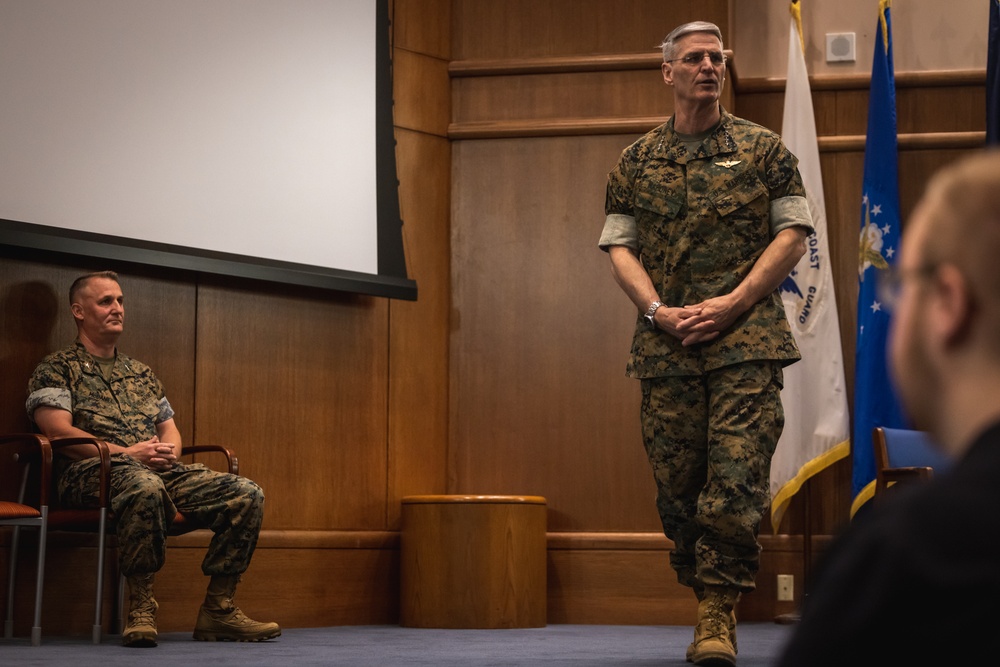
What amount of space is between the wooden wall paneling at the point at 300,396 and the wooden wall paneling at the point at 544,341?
43cm

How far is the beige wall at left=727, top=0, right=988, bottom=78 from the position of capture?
5.72 meters

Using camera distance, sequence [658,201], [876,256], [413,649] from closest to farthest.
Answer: [658,201] < [413,649] < [876,256]

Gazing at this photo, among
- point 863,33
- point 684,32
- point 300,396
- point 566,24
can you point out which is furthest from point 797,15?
point 300,396

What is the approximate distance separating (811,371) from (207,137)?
270cm

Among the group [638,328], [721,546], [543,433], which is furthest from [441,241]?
[721,546]

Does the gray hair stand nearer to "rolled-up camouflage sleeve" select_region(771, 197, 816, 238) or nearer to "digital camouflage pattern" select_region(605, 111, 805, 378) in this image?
"digital camouflage pattern" select_region(605, 111, 805, 378)

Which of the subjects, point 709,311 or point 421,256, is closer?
point 709,311

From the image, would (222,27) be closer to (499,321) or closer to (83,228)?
(83,228)

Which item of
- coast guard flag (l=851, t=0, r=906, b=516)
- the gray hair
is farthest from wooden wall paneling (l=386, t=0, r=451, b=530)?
the gray hair

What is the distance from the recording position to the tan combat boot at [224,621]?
4.17m

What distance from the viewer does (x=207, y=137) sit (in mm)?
4945

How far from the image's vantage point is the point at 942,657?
2.02 feet

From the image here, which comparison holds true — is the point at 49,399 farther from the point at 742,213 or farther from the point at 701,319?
the point at 742,213

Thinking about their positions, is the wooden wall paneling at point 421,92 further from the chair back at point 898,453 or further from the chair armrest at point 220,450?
the chair back at point 898,453
